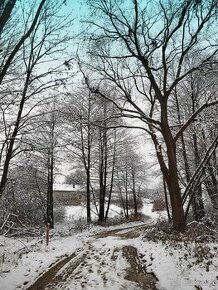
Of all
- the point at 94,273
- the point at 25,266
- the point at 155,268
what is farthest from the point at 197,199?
the point at 25,266

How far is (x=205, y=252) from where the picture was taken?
25.2ft

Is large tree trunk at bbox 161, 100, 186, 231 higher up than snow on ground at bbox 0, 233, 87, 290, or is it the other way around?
large tree trunk at bbox 161, 100, 186, 231

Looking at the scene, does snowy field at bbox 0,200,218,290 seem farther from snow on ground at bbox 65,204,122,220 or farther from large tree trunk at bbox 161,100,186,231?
snow on ground at bbox 65,204,122,220

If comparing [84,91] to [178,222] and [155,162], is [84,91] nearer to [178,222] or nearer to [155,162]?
[155,162]

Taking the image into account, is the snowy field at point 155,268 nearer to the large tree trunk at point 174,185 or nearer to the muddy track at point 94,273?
the muddy track at point 94,273

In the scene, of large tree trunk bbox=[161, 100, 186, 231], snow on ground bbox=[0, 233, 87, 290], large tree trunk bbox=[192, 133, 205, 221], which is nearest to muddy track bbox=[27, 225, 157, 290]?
snow on ground bbox=[0, 233, 87, 290]

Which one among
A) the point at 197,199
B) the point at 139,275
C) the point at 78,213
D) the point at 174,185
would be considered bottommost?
the point at 139,275

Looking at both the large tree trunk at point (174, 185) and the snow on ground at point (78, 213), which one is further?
the snow on ground at point (78, 213)

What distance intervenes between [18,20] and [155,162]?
60.9 ft

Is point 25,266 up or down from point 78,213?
down

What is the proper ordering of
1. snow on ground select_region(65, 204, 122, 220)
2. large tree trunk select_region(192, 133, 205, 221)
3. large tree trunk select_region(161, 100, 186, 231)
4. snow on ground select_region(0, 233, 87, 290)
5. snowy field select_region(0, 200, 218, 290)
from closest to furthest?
snowy field select_region(0, 200, 218, 290) < snow on ground select_region(0, 233, 87, 290) < large tree trunk select_region(161, 100, 186, 231) < large tree trunk select_region(192, 133, 205, 221) < snow on ground select_region(65, 204, 122, 220)

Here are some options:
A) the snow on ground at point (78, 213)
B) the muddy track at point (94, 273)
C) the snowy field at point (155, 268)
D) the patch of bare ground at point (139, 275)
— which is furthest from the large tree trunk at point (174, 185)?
the snow on ground at point (78, 213)

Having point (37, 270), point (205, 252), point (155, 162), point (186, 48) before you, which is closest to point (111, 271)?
point (37, 270)

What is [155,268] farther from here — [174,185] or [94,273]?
[174,185]
